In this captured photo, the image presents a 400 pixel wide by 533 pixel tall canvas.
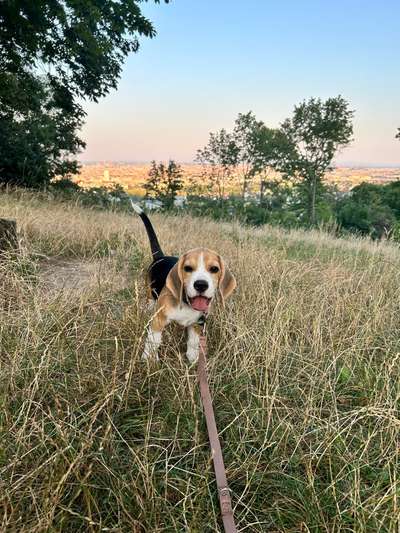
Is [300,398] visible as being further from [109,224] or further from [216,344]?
[109,224]

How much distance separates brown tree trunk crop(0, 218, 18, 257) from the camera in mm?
3729

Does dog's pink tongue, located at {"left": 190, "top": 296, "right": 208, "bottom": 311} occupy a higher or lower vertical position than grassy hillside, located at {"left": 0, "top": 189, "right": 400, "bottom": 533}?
higher

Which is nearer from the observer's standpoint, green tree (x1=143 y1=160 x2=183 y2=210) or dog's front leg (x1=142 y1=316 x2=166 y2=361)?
dog's front leg (x1=142 y1=316 x2=166 y2=361)

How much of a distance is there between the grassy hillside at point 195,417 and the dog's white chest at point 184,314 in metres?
0.19

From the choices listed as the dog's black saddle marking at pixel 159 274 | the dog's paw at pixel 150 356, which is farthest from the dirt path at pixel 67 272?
the dog's paw at pixel 150 356

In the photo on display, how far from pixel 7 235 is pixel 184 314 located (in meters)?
2.28

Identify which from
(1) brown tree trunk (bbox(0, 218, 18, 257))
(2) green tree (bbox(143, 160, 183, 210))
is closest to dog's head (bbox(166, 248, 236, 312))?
(1) brown tree trunk (bbox(0, 218, 18, 257))

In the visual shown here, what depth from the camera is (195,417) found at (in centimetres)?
178

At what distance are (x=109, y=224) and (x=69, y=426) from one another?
5.34 m

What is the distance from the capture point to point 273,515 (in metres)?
1.45

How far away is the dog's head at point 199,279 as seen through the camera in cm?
245

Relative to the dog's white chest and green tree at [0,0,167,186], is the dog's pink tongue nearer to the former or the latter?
the dog's white chest

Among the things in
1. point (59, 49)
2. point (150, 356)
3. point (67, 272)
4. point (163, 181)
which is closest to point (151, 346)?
point (150, 356)

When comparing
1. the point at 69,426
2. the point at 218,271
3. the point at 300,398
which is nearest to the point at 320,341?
the point at 300,398
